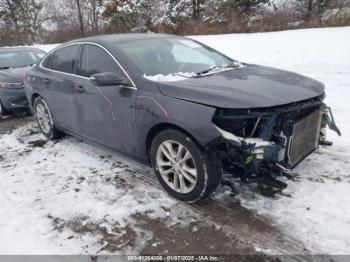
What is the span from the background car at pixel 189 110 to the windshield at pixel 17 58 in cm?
397

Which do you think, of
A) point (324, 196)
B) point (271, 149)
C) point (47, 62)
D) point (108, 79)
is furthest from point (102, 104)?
point (324, 196)

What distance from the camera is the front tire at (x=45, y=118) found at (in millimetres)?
5580

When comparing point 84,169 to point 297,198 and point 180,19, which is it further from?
point 180,19

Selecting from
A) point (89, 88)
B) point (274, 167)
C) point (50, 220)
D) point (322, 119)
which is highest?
point (89, 88)

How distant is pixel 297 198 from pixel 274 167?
47cm

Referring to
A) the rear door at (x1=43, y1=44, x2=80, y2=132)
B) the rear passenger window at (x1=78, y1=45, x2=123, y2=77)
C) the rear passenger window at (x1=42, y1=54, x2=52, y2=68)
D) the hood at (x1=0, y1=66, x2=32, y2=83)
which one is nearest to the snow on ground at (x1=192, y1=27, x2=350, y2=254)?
the rear passenger window at (x1=78, y1=45, x2=123, y2=77)

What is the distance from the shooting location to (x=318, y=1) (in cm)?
1662

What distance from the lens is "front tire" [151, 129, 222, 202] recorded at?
10.7ft

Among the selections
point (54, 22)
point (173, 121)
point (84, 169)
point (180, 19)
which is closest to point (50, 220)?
point (84, 169)

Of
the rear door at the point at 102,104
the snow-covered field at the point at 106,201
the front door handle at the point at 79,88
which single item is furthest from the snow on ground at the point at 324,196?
the front door handle at the point at 79,88

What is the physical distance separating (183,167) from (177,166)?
8cm

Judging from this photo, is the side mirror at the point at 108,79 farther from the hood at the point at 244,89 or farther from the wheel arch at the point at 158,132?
the wheel arch at the point at 158,132

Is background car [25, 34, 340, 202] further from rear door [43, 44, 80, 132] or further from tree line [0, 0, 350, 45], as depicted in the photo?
tree line [0, 0, 350, 45]

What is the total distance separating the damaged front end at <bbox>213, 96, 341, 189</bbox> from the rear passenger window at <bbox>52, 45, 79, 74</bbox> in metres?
2.50
